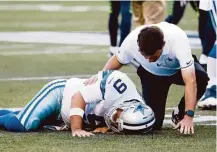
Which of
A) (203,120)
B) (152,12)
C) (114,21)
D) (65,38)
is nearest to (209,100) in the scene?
(203,120)

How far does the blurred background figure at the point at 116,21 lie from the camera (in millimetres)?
13000

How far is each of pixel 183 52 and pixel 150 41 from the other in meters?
0.34

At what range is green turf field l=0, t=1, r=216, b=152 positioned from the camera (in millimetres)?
7066

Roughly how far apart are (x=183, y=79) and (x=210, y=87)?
157 cm

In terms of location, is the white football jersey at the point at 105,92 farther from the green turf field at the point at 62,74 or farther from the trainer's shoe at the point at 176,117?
the trainer's shoe at the point at 176,117

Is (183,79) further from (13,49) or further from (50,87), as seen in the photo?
(13,49)

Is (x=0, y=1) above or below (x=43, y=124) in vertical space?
below

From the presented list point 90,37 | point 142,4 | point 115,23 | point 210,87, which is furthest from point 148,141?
point 90,37

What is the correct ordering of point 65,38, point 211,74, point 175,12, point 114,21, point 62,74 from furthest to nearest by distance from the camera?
point 65,38, point 175,12, point 114,21, point 62,74, point 211,74

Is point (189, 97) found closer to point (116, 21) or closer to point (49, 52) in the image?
point (116, 21)

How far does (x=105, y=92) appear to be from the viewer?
741 cm

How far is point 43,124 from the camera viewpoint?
7.73m

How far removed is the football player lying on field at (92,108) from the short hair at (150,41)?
343mm

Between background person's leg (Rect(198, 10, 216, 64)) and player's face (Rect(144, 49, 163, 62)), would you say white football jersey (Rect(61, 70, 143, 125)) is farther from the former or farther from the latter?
background person's leg (Rect(198, 10, 216, 64))
